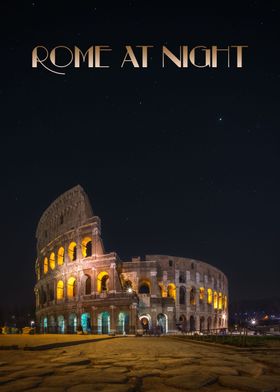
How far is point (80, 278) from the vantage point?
147 feet

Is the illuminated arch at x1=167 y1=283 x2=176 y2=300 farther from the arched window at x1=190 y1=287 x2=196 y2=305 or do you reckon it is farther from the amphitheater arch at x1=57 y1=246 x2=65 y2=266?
the amphitheater arch at x1=57 y1=246 x2=65 y2=266

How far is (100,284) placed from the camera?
43.4 metres

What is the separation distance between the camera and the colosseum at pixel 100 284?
4106cm

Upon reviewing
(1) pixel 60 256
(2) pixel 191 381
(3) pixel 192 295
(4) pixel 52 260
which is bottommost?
(3) pixel 192 295

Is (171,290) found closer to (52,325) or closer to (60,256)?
(60,256)

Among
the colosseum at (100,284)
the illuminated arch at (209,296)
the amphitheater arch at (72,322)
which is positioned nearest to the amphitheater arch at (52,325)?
the colosseum at (100,284)

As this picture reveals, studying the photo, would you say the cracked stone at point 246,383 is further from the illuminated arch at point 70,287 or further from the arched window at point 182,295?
the arched window at point 182,295

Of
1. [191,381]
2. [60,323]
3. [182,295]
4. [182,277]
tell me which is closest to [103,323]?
[60,323]

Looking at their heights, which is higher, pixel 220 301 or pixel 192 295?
pixel 192 295

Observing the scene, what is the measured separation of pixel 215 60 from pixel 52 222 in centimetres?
4260

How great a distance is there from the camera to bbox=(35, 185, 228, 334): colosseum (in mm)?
41062

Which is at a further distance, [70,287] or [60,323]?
[70,287]

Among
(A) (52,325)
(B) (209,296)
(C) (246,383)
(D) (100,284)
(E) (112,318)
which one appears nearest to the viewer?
(C) (246,383)

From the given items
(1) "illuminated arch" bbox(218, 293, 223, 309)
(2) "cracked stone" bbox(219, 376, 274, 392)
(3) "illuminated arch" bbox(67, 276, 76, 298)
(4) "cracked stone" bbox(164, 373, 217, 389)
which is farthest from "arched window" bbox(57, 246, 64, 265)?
(2) "cracked stone" bbox(219, 376, 274, 392)
